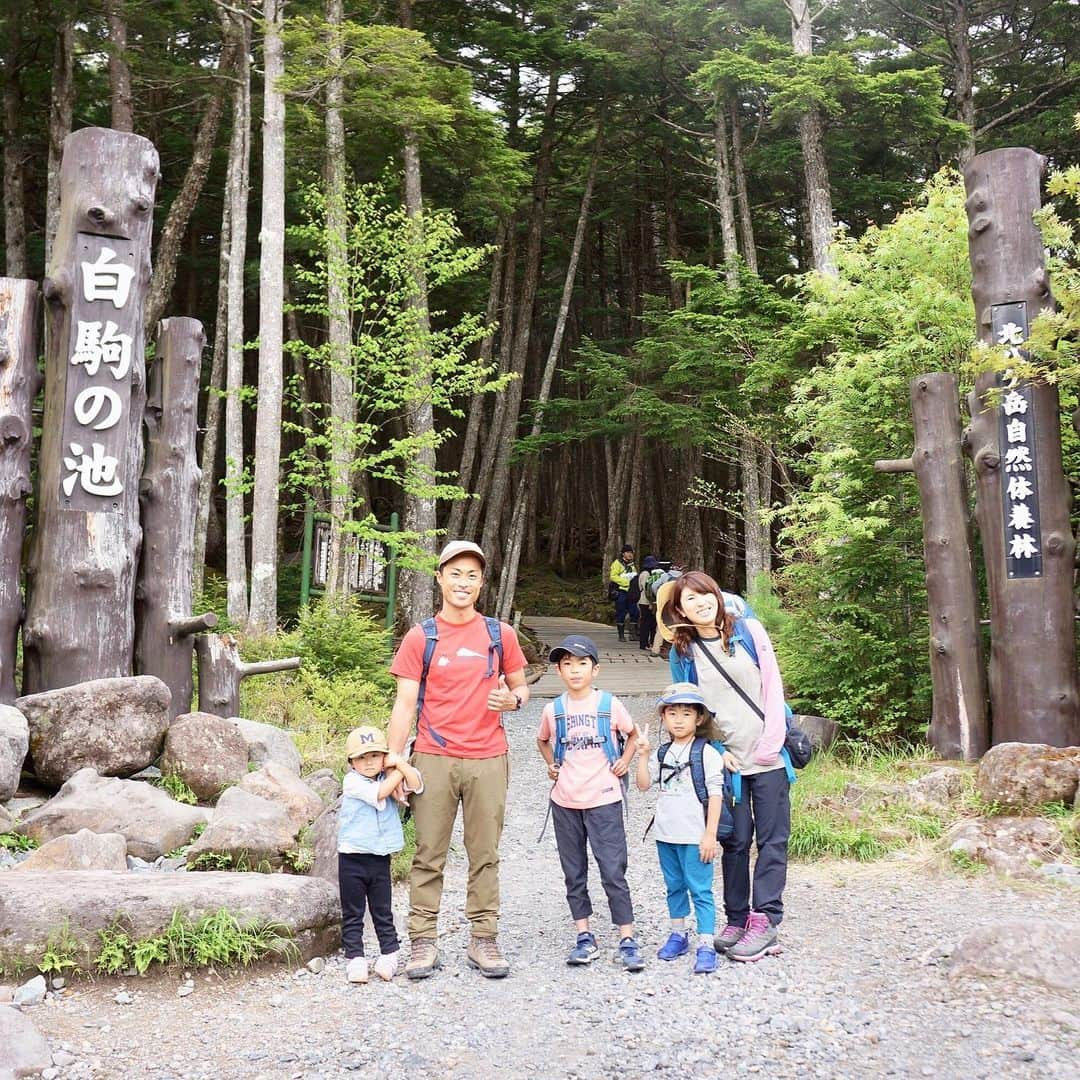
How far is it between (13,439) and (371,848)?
404cm

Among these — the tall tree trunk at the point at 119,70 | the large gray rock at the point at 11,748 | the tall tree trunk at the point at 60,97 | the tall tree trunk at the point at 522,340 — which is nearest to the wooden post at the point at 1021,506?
the large gray rock at the point at 11,748

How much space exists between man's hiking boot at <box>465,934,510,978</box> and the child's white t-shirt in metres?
0.75

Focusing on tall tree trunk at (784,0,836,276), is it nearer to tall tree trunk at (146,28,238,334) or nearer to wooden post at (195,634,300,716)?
tall tree trunk at (146,28,238,334)

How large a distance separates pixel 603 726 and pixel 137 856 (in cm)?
259

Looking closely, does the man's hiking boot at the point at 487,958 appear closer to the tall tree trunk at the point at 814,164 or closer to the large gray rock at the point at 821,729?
→ the large gray rock at the point at 821,729

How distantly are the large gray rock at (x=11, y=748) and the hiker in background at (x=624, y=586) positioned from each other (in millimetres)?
13542

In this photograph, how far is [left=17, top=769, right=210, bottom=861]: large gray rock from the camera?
16.8 feet

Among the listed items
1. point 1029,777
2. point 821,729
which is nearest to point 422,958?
point 1029,777

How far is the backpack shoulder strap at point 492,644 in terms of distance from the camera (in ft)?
13.2

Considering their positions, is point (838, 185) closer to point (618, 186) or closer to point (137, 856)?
point (618, 186)

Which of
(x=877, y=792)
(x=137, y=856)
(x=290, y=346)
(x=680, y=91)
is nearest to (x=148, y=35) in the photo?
(x=290, y=346)

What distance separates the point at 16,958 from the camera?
3699 millimetres

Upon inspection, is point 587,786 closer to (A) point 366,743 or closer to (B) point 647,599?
(A) point 366,743

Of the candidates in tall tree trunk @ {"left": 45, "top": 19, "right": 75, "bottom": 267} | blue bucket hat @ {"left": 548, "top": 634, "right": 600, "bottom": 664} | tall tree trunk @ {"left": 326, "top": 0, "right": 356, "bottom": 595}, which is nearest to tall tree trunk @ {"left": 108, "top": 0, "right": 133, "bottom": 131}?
tall tree trunk @ {"left": 45, "top": 19, "right": 75, "bottom": 267}
